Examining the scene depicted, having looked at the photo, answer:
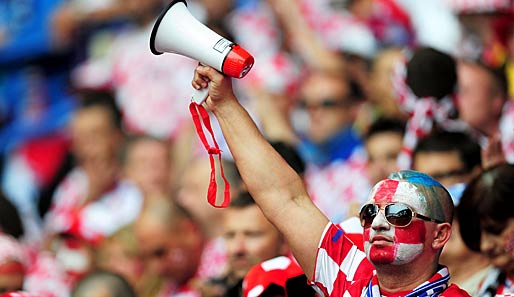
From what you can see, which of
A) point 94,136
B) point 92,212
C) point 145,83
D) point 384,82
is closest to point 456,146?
point 384,82

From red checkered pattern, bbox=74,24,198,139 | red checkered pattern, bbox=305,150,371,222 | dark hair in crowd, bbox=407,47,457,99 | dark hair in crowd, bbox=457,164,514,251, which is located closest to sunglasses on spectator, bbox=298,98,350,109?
red checkered pattern, bbox=305,150,371,222

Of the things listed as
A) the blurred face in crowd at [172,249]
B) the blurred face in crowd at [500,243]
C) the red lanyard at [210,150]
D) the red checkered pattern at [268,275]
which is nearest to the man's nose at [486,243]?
the blurred face in crowd at [500,243]

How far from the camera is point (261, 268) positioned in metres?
4.55

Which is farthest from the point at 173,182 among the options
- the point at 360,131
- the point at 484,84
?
the point at 484,84

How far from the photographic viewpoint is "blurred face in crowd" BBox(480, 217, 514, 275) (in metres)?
4.71

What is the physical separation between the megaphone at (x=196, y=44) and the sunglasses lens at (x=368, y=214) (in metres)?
0.67

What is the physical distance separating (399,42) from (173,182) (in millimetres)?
1944

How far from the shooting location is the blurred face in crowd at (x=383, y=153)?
21.5ft

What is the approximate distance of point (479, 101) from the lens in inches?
265

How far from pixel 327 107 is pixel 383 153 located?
54.1 inches

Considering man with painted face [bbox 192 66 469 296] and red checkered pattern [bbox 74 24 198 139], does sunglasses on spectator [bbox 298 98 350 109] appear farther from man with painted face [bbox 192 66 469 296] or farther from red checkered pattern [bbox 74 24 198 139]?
man with painted face [bbox 192 66 469 296]

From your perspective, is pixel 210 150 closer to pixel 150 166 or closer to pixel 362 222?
pixel 362 222

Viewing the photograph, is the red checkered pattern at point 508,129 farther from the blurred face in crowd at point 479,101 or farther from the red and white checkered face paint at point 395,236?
the red and white checkered face paint at point 395,236

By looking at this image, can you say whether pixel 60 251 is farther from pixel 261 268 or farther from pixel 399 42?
pixel 261 268
